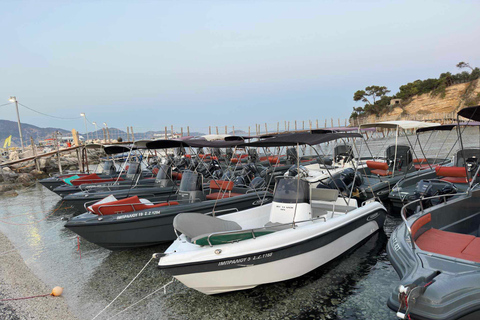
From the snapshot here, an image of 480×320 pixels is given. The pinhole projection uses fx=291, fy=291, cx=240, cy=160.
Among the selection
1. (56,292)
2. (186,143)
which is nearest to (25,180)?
(186,143)

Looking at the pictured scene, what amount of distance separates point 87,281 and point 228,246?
10.5 ft

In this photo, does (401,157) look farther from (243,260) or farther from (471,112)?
(243,260)

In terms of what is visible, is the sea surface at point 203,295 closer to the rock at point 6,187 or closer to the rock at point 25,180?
the rock at point 6,187

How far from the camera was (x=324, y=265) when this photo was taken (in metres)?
4.99

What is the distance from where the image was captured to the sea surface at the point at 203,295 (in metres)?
3.96

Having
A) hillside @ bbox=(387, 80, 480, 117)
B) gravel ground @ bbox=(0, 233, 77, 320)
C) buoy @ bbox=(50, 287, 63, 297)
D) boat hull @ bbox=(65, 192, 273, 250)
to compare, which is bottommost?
gravel ground @ bbox=(0, 233, 77, 320)

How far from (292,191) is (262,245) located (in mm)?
1457

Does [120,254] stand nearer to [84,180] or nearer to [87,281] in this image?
[87,281]

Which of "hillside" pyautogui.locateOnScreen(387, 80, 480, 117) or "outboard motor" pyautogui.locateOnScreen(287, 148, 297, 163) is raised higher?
"hillside" pyautogui.locateOnScreen(387, 80, 480, 117)

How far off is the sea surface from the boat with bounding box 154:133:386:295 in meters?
0.28

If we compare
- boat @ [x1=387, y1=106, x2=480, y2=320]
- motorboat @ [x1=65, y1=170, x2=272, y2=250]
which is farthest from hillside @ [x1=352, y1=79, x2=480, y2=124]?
motorboat @ [x1=65, y1=170, x2=272, y2=250]

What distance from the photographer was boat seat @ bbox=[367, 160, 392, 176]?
10.2 m

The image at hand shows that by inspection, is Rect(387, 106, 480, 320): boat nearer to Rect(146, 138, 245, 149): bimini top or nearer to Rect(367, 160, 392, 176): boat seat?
Rect(146, 138, 245, 149): bimini top

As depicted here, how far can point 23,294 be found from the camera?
4.95m
